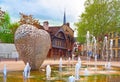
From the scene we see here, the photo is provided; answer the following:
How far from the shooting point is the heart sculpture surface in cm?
2297

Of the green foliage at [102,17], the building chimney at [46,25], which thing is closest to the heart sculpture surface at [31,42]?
the green foliage at [102,17]

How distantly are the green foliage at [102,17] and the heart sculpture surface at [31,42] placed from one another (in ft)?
123

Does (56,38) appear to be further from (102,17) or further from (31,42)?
(31,42)

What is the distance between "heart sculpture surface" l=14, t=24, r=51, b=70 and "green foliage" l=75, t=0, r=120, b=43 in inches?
1477

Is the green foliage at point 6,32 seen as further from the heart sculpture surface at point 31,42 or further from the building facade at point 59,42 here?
the heart sculpture surface at point 31,42

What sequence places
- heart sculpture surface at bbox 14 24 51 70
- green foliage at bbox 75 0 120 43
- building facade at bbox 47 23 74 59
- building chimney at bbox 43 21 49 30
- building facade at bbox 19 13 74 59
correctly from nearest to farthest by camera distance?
heart sculpture surface at bbox 14 24 51 70 < green foliage at bbox 75 0 120 43 < building facade at bbox 19 13 74 59 < building facade at bbox 47 23 74 59 < building chimney at bbox 43 21 49 30

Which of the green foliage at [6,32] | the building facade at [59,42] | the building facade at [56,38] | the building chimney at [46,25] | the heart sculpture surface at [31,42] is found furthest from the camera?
the green foliage at [6,32]

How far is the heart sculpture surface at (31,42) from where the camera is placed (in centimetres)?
2297

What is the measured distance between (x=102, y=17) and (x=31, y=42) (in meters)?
38.8

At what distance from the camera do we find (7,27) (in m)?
81.5

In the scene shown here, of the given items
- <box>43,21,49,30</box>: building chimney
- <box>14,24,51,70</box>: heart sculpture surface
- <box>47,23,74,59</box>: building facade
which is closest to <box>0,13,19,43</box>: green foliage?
<box>43,21,49,30</box>: building chimney

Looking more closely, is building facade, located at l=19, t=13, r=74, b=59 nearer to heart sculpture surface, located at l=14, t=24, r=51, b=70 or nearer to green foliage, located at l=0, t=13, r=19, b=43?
green foliage, located at l=0, t=13, r=19, b=43

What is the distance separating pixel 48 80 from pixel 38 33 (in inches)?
257

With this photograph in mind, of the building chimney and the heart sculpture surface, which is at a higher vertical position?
the building chimney
